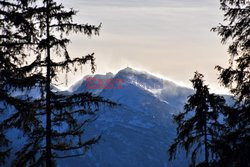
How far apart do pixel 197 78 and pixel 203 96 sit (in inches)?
56.2

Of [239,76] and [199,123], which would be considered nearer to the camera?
[239,76]

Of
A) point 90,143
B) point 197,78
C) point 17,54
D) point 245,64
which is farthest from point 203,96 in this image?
point 17,54

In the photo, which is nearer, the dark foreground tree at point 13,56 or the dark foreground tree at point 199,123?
the dark foreground tree at point 13,56

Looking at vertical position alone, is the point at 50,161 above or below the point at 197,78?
below

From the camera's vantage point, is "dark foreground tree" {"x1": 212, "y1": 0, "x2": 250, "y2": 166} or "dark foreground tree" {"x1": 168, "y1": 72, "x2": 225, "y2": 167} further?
"dark foreground tree" {"x1": 168, "y1": 72, "x2": 225, "y2": 167}

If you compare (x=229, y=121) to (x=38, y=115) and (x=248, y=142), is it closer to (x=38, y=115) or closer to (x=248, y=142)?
(x=248, y=142)

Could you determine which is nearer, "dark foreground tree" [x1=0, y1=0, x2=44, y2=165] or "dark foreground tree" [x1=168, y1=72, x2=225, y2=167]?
"dark foreground tree" [x1=0, y1=0, x2=44, y2=165]

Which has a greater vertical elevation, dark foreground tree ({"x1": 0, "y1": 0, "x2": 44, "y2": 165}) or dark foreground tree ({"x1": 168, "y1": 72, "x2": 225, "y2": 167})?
dark foreground tree ({"x1": 0, "y1": 0, "x2": 44, "y2": 165})

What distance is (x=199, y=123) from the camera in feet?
68.5

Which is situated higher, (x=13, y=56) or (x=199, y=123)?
(x=13, y=56)

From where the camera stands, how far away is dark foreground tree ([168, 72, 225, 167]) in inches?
815

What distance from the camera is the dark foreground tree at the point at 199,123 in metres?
20.7

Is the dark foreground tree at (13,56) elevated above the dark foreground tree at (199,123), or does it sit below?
above

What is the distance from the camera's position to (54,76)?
15.4m
